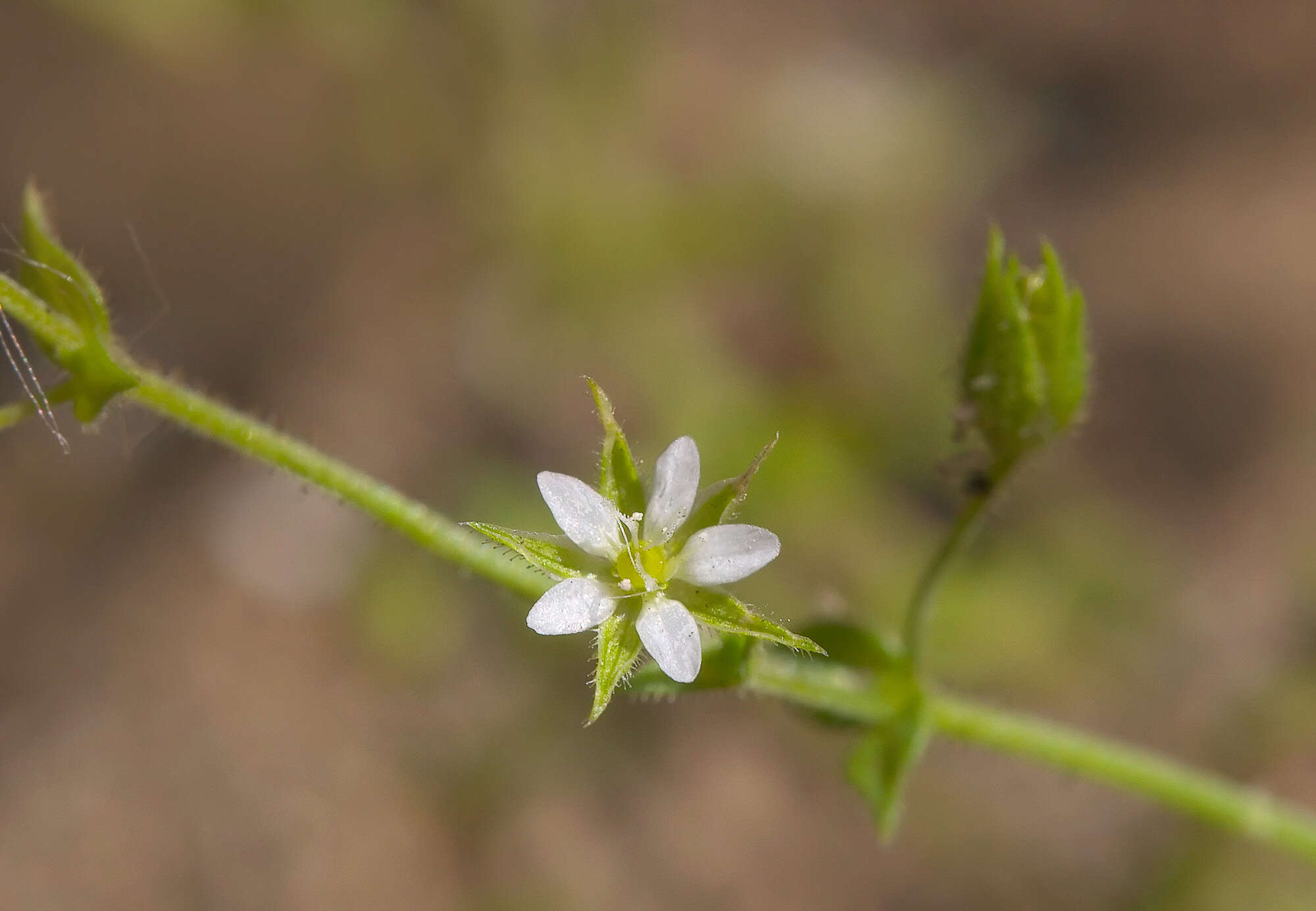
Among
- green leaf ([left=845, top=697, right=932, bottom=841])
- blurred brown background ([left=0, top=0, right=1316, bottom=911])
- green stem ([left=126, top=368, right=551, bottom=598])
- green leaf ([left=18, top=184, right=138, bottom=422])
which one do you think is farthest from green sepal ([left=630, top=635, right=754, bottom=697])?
blurred brown background ([left=0, top=0, right=1316, bottom=911])

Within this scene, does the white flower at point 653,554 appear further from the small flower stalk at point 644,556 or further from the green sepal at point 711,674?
the green sepal at point 711,674

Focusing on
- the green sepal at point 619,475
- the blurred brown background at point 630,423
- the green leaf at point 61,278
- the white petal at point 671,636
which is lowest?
the blurred brown background at point 630,423

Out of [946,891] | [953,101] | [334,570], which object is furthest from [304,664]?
[953,101]

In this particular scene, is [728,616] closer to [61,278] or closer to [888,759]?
[888,759]

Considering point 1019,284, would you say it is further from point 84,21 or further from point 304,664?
point 84,21

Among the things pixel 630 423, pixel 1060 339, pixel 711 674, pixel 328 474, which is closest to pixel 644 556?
pixel 711 674

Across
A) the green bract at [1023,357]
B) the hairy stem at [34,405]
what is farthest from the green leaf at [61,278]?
the green bract at [1023,357]
